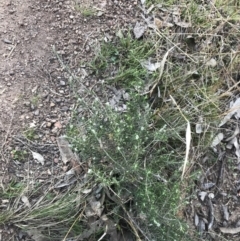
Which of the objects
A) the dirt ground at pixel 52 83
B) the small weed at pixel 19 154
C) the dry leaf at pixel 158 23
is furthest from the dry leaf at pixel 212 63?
the small weed at pixel 19 154

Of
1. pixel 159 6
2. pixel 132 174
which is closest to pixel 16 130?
pixel 132 174

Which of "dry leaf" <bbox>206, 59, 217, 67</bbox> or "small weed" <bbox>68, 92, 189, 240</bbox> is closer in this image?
"small weed" <bbox>68, 92, 189, 240</bbox>

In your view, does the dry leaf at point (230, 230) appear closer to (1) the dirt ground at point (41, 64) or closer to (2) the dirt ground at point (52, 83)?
(2) the dirt ground at point (52, 83)

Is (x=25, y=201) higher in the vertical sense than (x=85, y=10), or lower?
lower

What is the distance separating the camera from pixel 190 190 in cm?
263

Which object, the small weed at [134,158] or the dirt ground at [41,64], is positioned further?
the dirt ground at [41,64]

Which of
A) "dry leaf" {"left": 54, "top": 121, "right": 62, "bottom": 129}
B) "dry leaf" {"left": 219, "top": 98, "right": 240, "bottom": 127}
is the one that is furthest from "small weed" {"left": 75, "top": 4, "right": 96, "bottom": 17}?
"dry leaf" {"left": 219, "top": 98, "right": 240, "bottom": 127}

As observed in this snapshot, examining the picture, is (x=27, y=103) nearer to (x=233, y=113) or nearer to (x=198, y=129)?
(x=198, y=129)

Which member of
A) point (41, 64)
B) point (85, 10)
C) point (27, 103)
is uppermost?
point (85, 10)

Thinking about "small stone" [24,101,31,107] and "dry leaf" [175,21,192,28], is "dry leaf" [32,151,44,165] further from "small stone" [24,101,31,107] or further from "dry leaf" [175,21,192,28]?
"dry leaf" [175,21,192,28]

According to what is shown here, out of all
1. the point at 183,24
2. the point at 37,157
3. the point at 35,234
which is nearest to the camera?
the point at 35,234

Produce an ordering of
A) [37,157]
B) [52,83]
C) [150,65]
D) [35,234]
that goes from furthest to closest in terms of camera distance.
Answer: [150,65], [52,83], [37,157], [35,234]

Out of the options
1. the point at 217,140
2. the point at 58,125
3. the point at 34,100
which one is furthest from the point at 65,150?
the point at 217,140

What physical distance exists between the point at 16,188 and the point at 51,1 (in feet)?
3.17
